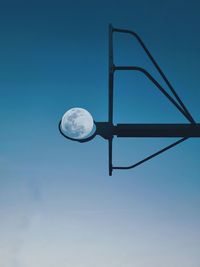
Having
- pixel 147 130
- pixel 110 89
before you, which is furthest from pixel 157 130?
pixel 110 89

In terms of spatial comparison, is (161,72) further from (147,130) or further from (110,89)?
(110,89)

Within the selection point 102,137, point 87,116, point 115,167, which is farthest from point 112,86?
point 115,167

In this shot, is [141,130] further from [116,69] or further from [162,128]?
[116,69]

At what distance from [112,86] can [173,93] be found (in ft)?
3.10

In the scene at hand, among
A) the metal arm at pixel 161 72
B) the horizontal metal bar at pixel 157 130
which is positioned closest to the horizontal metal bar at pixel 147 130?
the horizontal metal bar at pixel 157 130

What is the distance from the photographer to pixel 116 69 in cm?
275

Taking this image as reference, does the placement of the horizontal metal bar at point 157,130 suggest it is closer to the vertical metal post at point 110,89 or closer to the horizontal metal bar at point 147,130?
the horizontal metal bar at point 147,130

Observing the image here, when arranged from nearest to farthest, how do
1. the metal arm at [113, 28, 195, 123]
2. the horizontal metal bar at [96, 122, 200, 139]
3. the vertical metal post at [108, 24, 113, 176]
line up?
1. the vertical metal post at [108, 24, 113, 176]
2. the horizontal metal bar at [96, 122, 200, 139]
3. the metal arm at [113, 28, 195, 123]

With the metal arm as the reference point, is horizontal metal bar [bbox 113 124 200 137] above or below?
below

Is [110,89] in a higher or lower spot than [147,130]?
higher

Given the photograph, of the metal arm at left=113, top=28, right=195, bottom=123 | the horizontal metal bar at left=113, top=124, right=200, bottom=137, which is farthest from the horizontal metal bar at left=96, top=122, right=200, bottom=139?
the metal arm at left=113, top=28, right=195, bottom=123

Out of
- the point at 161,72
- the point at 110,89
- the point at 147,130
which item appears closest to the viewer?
the point at 110,89

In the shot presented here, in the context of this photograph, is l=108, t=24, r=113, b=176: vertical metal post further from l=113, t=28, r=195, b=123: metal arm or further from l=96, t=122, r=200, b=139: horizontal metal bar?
l=113, t=28, r=195, b=123: metal arm

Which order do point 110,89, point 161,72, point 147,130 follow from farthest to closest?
point 161,72
point 147,130
point 110,89
